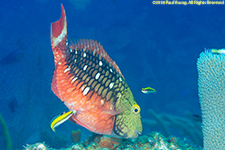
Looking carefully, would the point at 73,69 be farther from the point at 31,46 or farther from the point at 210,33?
the point at 210,33

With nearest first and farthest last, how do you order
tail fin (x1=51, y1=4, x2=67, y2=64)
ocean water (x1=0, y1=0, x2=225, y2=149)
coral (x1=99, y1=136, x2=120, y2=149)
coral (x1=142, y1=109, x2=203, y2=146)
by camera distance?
tail fin (x1=51, y1=4, x2=67, y2=64), coral (x1=99, y1=136, x2=120, y2=149), coral (x1=142, y1=109, x2=203, y2=146), ocean water (x1=0, y1=0, x2=225, y2=149)

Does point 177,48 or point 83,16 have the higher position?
point 83,16

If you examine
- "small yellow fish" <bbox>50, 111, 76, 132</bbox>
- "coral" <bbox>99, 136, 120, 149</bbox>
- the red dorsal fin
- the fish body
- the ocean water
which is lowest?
"coral" <bbox>99, 136, 120, 149</bbox>

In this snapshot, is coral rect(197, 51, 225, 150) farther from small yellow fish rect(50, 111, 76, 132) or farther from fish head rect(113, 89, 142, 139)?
small yellow fish rect(50, 111, 76, 132)

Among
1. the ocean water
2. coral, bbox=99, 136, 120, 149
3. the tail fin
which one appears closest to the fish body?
the tail fin

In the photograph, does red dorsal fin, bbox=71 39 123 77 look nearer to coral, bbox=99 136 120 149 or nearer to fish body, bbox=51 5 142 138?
fish body, bbox=51 5 142 138

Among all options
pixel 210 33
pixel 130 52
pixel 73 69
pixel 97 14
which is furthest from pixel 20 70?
pixel 210 33

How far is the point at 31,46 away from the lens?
14.6 meters

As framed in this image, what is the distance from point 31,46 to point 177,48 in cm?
2152

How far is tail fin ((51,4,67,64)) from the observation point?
1.88 metres

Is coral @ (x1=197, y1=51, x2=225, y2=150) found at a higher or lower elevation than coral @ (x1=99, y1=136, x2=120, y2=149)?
higher

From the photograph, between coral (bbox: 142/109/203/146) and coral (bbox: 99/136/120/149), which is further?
coral (bbox: 142/109/203/146)

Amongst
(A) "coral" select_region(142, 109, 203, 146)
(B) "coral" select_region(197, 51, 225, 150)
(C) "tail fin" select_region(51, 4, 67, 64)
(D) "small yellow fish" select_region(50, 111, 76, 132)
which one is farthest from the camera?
A: (A) "coral" select_region(142, 109, 203, 146)

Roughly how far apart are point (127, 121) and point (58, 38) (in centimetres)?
131
